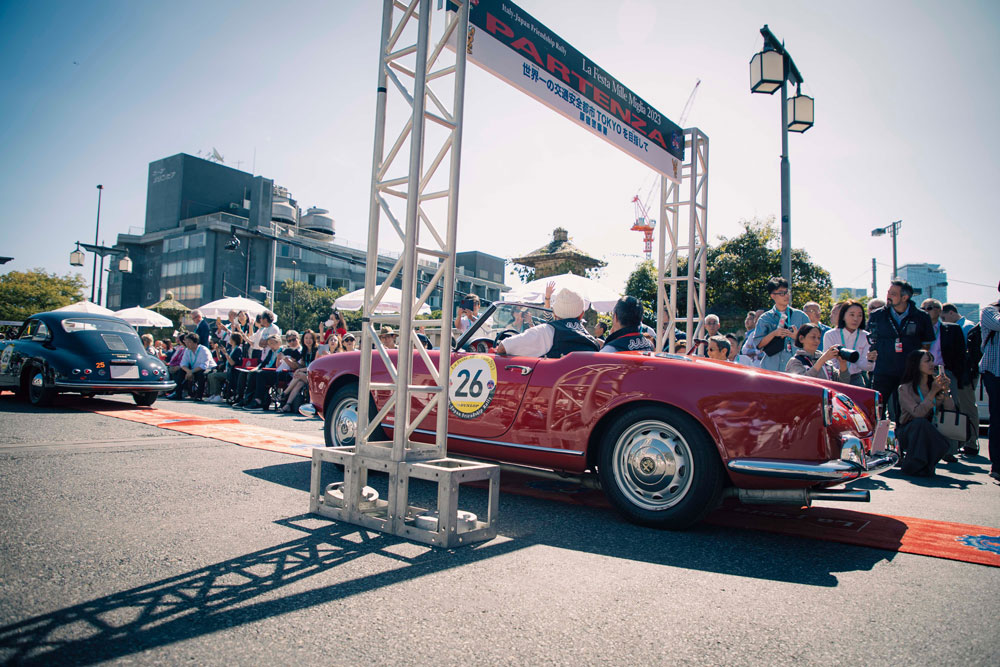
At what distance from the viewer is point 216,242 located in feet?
202

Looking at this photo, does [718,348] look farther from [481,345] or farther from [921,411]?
[481,345]

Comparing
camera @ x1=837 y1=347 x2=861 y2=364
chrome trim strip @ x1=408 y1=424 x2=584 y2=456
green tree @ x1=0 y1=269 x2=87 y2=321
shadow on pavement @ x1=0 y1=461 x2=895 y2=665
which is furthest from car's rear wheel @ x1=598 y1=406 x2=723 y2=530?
green tree @ x1=0 y1=269 x2=87 y2=321

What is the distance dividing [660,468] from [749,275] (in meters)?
30.0

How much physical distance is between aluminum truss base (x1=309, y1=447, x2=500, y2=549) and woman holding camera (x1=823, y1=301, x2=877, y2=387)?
5.16m

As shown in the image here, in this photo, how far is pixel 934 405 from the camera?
5.95m

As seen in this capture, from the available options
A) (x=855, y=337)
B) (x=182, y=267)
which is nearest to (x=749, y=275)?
(x=855, y=337)

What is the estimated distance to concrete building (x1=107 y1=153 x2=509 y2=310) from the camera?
202 feet

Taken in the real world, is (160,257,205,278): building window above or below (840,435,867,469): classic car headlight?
above

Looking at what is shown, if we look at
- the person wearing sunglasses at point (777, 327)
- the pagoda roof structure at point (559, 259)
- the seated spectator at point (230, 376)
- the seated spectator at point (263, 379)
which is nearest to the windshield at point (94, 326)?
the seated spectator at point (230, 376)

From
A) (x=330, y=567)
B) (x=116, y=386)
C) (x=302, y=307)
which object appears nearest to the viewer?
(x=330, y=567)

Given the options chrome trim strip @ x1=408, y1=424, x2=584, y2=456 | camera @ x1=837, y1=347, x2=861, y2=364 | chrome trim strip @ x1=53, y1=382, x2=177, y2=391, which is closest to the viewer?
chrome trim strip @ x1=408, y1=424, x2=584, y2=456

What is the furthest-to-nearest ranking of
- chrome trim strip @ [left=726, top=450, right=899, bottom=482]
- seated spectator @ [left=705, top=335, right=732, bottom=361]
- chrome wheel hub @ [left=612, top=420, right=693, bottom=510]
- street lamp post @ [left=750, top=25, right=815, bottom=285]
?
1. street lamp post @ [left=750, top=25, right=815, bottom=285]
2. seated spectator @ [left=705, top=335, right=732, bottom=361]
3. chrome wheel hub @ [left=612, top=420, right=693, bottom=510]
4. chrome trim strip @ [left=726, top=450, right=899, bottom=482]

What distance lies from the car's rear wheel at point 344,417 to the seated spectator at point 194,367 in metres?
8.68

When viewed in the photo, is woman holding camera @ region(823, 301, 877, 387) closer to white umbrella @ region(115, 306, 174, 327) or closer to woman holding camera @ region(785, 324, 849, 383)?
woman holding camera @ region(785, 324, 849, 383)
